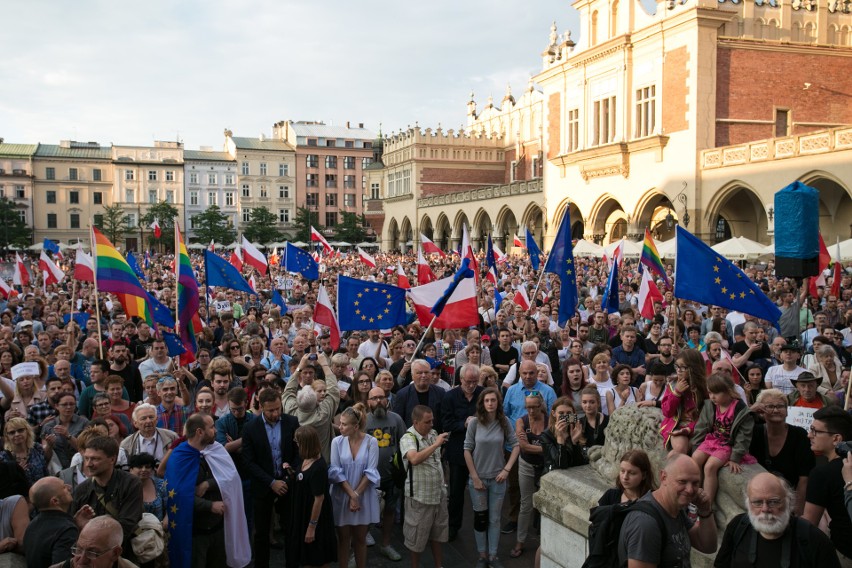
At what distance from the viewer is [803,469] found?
460 cm

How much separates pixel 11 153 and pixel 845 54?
80.5m

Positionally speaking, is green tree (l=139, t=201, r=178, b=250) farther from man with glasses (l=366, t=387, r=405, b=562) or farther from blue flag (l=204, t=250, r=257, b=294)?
man with glasses (l=366, t=387, r=405, b=562)

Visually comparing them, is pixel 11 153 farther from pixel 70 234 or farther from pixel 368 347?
pixel 368 347

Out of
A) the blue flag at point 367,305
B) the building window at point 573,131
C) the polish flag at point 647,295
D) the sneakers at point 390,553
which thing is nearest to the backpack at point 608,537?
the sneakers at point 390,553

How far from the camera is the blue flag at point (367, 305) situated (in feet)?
34.2

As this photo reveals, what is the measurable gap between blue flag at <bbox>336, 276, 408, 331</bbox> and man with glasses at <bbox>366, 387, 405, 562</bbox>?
3469mm

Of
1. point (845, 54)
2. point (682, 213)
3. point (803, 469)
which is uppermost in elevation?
point (845, 54)

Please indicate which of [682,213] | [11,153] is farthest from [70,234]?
[682,213]

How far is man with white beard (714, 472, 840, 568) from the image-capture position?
3357 mm

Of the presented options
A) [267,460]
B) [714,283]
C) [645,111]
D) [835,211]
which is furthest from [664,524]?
[645,111]

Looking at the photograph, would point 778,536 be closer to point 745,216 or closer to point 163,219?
point 745,216

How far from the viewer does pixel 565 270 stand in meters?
12.4

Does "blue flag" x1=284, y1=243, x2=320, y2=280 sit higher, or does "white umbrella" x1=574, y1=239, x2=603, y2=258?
"white umbrella" x1=574, y1=239, x2=603, y2=258

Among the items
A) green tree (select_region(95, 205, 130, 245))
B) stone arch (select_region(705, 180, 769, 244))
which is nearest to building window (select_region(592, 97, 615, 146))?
stone arch (select_region(705, 180, 769, 244))
